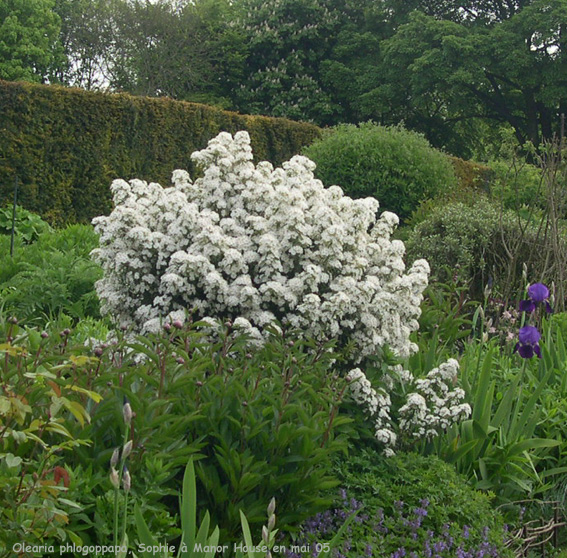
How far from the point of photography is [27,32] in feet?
104

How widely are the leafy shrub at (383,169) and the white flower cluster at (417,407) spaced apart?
7.78m

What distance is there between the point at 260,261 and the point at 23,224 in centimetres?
683

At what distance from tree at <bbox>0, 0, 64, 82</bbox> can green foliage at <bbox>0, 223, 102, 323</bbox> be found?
2626 centimetres

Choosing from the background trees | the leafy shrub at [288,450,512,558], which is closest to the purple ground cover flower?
the leafy shrub at [288,450,512,558]

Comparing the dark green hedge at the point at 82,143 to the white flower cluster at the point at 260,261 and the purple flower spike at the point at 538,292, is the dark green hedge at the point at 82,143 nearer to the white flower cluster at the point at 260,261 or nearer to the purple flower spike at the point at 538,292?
the white flower cluster at the point at 260,261

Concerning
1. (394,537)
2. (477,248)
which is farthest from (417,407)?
(477,248)

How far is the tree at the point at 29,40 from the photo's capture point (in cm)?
3119

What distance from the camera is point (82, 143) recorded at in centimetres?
1110

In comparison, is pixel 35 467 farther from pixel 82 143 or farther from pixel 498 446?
pixel 82 143

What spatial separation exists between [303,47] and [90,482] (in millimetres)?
28648

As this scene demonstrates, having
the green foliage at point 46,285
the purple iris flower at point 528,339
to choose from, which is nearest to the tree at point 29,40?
the green foliage at point 46,285

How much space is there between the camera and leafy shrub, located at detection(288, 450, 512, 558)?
9.19ft

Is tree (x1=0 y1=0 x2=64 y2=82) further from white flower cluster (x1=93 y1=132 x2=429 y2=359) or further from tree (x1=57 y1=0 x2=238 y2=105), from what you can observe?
white flower cluster (x1=93 y1=132 x2=429 y2=359)

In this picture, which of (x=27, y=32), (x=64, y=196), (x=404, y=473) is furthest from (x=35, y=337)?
(x=27, y=32)
